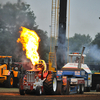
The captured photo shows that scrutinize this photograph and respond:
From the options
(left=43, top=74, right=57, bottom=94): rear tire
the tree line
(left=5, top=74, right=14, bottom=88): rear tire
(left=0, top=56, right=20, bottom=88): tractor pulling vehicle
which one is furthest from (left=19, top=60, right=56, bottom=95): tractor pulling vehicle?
the tree line

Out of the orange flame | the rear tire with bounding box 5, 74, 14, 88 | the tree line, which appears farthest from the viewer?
the tree line

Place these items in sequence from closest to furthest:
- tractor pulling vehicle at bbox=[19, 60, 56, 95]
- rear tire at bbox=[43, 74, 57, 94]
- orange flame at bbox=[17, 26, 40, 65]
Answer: tractor pulling vehicle at bbox=[19, 60, 56, 95] → rear tire at bbox=[43, 74, 57, 94] → orange flame at bbox=[17, 26, 40, 65]

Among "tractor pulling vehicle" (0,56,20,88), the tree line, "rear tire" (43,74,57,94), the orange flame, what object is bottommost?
"rear tire" (43,74,57,94)

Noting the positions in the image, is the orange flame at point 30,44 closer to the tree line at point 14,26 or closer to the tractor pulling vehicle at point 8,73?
the tractor pulling vehicle at point 8,73

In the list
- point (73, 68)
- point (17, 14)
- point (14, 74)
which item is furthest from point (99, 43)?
point (73, 68)

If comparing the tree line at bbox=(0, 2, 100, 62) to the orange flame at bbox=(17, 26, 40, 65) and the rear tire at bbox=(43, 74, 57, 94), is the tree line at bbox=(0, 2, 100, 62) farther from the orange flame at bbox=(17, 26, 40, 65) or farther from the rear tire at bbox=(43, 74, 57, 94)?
the rear tire at bbox=(43, 74, 57, 94)

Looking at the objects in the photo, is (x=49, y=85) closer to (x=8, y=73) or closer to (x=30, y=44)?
(x=30, y=44)

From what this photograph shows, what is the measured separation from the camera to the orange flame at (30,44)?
23.0m

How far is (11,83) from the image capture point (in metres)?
30.4

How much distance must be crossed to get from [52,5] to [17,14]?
26839 millimetres

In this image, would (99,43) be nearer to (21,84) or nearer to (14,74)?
(14,74)

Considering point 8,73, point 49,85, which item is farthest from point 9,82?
point 49,85

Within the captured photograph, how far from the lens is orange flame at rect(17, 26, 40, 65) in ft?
75.4

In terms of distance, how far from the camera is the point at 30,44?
2311 cm
